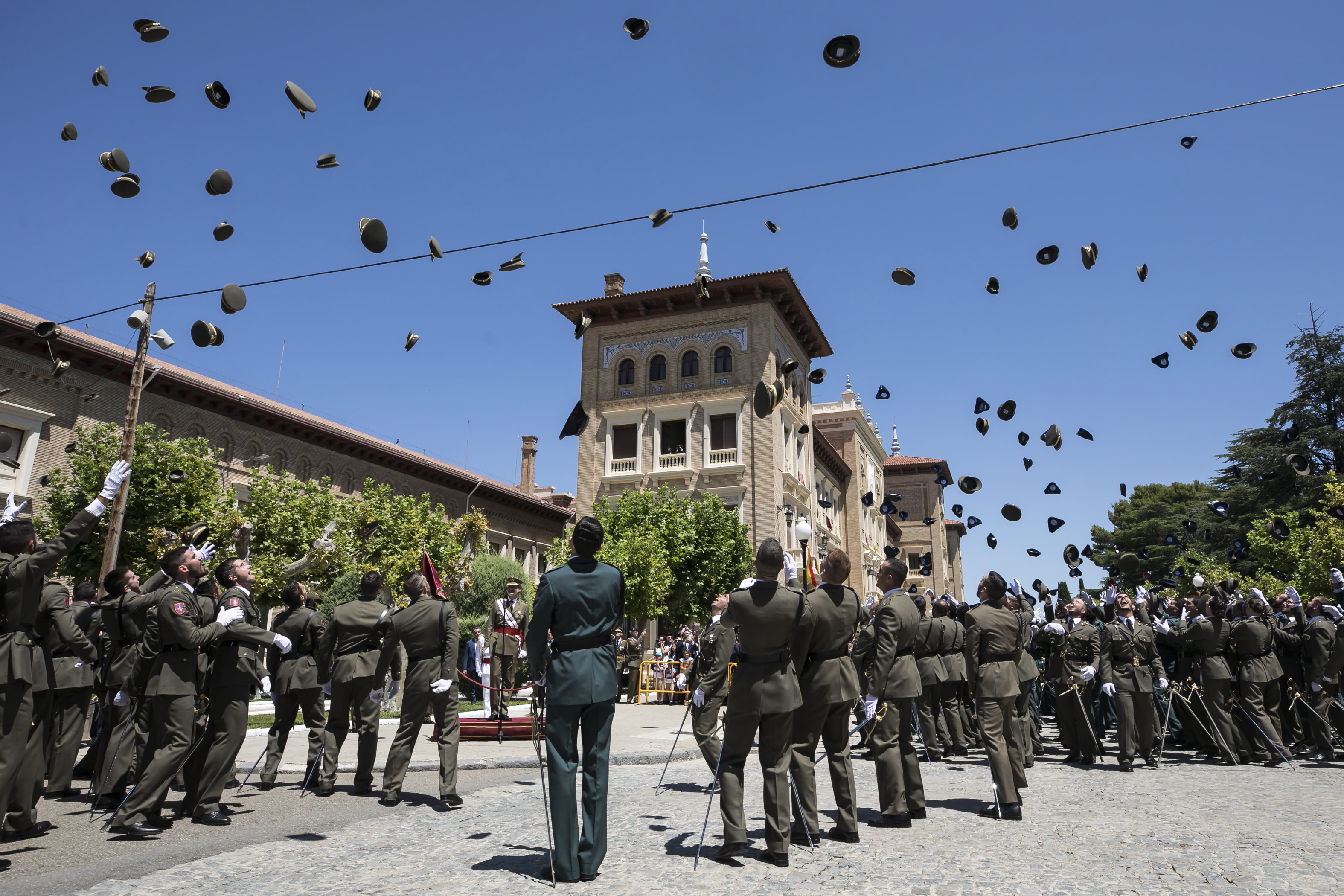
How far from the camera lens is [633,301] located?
41.2 metres

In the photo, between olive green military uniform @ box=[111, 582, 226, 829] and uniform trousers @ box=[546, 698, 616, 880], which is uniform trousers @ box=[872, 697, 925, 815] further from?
olive green military uniform @ box=[111, 582, 226, 829]

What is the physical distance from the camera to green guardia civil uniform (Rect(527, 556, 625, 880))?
195 inches

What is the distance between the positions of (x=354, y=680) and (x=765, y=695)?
13.6ft

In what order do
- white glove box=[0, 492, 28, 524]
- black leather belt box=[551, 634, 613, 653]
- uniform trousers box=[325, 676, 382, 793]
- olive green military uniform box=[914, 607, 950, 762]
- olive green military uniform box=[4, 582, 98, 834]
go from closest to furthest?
black leather belt box=[551, 634, 613, 653]
olive green military uniform box=[4, 582, 98, 834]
white glove box=[0, 492, 28, 524]
uniform trousers box=[325, 676, 382, 793]
olive green military uniform box=[914, 607, 950, 762]

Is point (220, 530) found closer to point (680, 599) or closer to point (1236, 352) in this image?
point (680, 599)

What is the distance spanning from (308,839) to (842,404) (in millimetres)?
53632

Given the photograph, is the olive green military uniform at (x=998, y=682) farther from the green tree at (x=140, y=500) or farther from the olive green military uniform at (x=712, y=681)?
the green tree at (x=140, y=500)

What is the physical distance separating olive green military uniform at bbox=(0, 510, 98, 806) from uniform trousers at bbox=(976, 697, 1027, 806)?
22.4 ft

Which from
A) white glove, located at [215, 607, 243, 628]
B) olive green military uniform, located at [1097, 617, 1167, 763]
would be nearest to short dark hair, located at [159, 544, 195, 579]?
white glove, located at [215, 607, 243, 628]

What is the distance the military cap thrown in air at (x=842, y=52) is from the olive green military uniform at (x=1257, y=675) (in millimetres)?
8790

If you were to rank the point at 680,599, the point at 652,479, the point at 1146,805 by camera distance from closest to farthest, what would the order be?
the point at 1146,805, the point at 680,599, the point at 652,479

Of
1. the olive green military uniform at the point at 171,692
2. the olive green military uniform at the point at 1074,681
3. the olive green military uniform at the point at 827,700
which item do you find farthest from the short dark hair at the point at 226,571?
the olive green military uniform at the point at 1074,681

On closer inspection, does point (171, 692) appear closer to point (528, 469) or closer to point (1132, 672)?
point (1132, 672)

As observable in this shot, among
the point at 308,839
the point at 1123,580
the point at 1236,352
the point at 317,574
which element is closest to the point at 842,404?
the point at 1123,580
